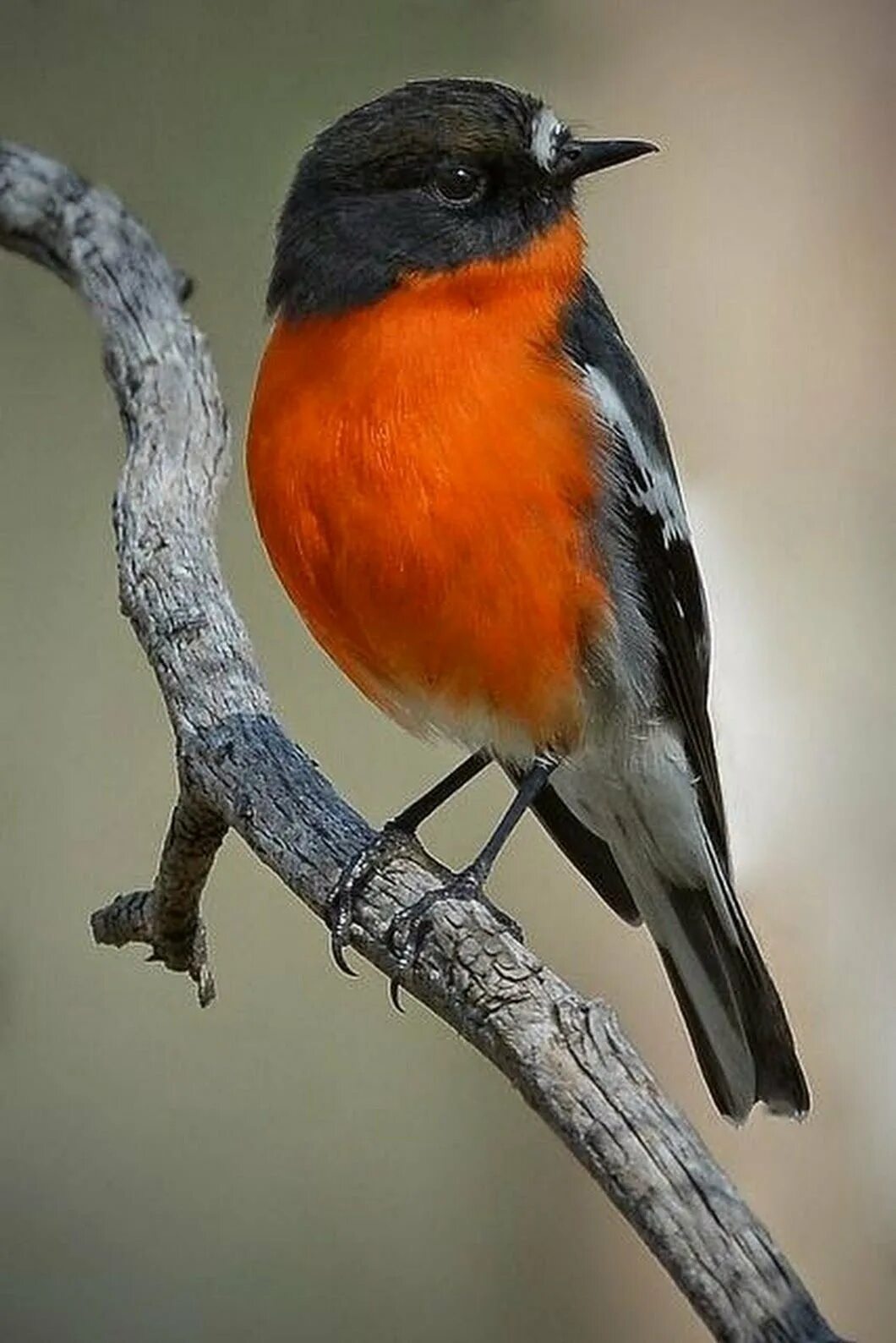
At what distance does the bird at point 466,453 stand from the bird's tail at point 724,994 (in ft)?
0.93

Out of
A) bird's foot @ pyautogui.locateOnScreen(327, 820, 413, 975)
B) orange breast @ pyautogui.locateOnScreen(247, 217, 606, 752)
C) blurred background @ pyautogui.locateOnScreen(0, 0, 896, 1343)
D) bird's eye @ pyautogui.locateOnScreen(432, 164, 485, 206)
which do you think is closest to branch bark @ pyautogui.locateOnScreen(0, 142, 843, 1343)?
bird's foot @ pyautogui.locateOnScreen(327, 820, 413, 975)

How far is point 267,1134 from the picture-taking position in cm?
379

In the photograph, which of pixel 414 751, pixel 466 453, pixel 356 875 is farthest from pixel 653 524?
pixel 414 751

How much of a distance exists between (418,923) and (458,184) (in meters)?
0.83

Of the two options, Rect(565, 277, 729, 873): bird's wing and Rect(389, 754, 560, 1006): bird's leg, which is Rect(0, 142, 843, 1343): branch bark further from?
Rect(565, 277, 729, 873): bird's wing

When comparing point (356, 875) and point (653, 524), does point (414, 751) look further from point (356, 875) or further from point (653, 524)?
point (356, 875)

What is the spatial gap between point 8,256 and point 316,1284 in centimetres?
200

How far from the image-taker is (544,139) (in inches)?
89.9

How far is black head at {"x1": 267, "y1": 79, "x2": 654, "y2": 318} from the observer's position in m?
2.27

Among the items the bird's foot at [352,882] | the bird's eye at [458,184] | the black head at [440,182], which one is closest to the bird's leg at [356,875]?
the bird's foot at [352,882]

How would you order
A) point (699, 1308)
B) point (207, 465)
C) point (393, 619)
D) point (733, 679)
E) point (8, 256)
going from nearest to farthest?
point (699, 1308), point (393, 619), point (207, 465), point (733, 679), point (8, 256)

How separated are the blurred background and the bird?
118 centimetres

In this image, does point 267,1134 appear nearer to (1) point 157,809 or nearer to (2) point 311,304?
(1) point 157,809

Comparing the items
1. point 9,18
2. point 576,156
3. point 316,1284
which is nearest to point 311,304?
point 576,156
